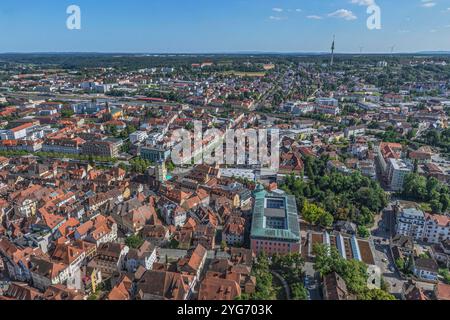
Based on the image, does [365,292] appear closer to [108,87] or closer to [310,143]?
[310,143]

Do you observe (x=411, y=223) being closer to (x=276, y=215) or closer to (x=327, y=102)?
(x=276, y=215)

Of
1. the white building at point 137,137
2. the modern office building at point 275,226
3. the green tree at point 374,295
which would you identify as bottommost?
the green tree at point 374,295

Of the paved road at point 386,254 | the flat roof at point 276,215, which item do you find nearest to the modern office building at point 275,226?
the flat roof at point 276,215

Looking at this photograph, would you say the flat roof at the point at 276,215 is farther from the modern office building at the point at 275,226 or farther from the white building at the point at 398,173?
the white building at the point at 398,173

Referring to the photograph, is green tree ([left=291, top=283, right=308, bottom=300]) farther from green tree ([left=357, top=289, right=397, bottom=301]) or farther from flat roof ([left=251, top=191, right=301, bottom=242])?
flat roof ([left=251, top=191, right=301, bottom=242])

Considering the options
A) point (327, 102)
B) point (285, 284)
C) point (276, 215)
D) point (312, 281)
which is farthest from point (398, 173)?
point (327, 102)

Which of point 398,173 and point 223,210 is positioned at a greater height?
point 398,173

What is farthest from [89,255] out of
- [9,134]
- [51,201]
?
[9,134]

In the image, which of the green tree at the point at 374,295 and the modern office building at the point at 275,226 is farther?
the modern office building at the point at 275,226

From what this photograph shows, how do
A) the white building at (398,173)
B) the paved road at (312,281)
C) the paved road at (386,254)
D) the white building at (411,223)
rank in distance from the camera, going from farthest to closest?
the white building at (398,173)
the white building at (411,223)
the paved road at (386,254)
the paved road at (312,281)

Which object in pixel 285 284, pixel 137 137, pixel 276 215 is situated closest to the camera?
pixel 285 284

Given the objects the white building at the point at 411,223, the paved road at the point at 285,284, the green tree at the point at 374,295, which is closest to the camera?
the green tree at the point at 374,295
